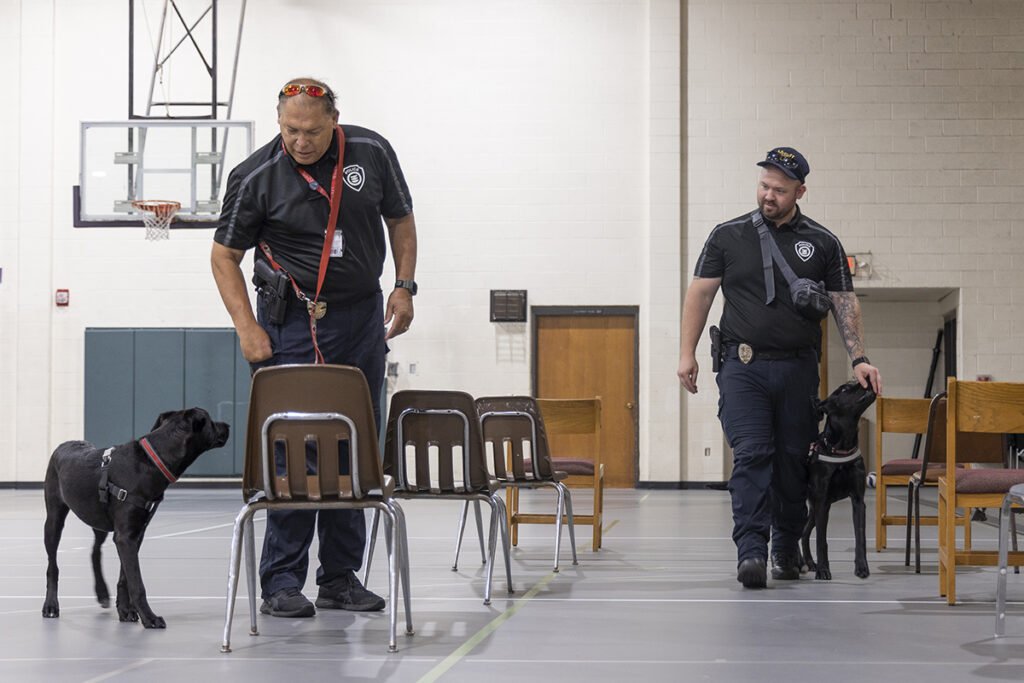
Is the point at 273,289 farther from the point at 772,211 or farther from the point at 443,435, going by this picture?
the point at 772,211

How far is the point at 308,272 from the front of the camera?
12.3ft

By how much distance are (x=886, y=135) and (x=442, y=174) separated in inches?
196

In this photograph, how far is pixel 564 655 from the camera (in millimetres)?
3004

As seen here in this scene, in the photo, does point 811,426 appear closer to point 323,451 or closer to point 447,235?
point 323,451

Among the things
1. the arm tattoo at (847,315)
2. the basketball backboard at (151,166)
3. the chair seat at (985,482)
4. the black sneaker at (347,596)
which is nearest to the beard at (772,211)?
the arm tattoo at (847,315)

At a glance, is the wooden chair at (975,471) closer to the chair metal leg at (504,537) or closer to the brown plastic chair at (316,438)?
the chair metal leg at (504,537)

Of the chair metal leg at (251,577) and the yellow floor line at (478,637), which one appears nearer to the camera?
the yellow floor line at (478,637)

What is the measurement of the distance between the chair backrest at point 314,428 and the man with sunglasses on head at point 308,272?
0.53m

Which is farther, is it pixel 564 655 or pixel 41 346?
pixel 41 346

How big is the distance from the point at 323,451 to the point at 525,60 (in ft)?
34.6

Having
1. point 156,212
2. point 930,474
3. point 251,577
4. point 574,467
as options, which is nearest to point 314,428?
point 251,577

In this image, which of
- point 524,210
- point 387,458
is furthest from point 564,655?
point 524,210

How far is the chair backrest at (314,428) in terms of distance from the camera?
3.11 m

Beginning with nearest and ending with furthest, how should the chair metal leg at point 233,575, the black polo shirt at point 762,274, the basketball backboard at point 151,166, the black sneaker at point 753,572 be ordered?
the chair metal leg at point 233,575 → the black sneaker at point 753,572 → the black polo shirt at point 762,274 → the basketball backboard at point 151,166
